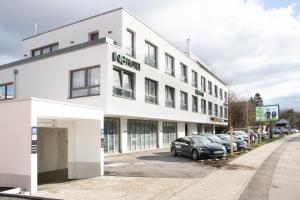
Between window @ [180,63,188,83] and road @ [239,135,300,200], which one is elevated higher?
window @ [180,63,188,83]

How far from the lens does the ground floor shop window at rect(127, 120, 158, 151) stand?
29766mm

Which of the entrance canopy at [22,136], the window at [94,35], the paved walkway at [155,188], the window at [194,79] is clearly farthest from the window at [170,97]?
the entrance canopy at [22,136]

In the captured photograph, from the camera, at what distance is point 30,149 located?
1175 centimetres

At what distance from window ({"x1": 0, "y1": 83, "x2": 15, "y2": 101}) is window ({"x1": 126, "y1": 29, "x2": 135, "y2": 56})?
35.1 feet

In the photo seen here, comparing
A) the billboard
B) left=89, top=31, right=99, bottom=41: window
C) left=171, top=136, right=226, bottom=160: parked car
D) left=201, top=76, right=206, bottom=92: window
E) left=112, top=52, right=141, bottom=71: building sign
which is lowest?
left=171, top=136, right=226, bottom=160: parked car

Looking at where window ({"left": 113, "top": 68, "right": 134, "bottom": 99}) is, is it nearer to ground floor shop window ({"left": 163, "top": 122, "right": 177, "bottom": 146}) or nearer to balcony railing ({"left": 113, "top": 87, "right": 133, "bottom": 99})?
balcony railing ({"left": 113, "top": 87, "right": 133, "bottom": 99})

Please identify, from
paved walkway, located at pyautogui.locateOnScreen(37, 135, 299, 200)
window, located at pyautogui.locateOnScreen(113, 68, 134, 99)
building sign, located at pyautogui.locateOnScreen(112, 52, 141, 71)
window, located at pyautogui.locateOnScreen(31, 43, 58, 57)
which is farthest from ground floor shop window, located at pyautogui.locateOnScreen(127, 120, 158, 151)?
paved walkway, located at pyautogui.locateOnScreen(37, 135, 299, 200)

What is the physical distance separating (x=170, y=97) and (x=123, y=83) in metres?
10.9

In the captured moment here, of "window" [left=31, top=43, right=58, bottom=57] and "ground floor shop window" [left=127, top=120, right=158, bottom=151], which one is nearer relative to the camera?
"ground floor shop window" [left=127, top=120, right=158, bottom=151]

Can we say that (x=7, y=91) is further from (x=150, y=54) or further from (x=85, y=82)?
(x=150, y=54)

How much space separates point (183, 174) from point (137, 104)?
13.2 metres

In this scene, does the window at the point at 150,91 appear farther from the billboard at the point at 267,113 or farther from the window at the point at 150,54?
the billboard at the point at 267,113

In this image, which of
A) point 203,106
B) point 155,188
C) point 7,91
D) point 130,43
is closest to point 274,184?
point 155,188

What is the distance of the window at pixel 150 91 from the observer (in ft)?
101
